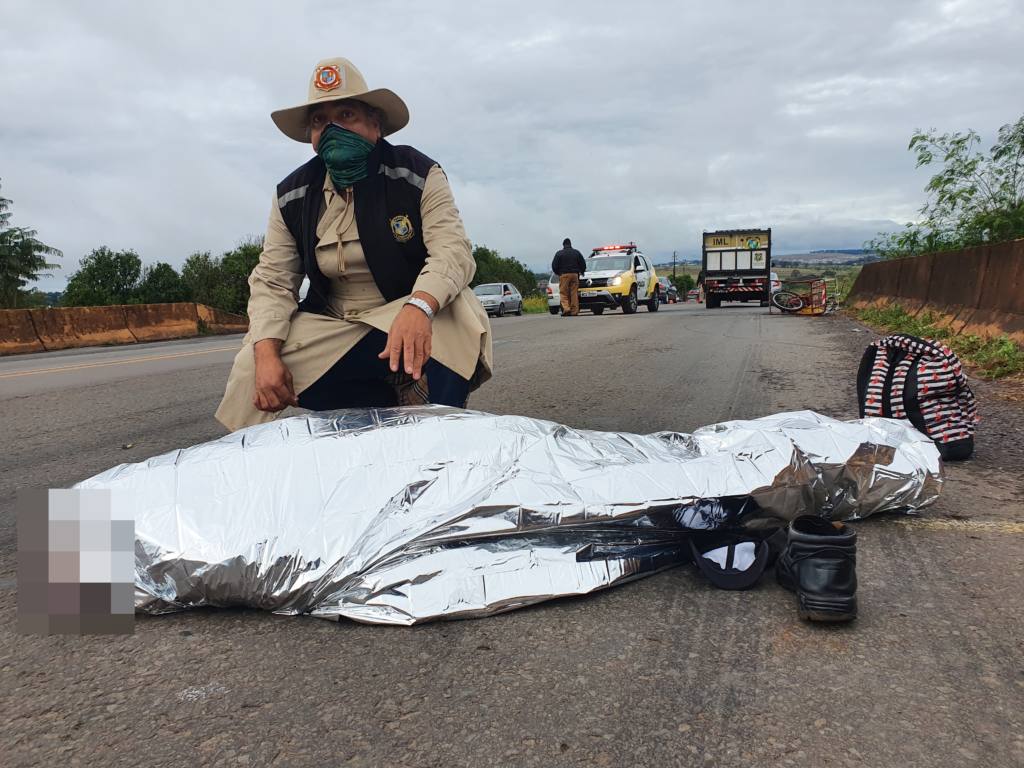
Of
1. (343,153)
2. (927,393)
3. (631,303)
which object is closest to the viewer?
(343,153)

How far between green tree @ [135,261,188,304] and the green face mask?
6679 centimetres

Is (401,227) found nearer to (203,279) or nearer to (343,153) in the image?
(343,153)

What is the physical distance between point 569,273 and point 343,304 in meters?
19.0

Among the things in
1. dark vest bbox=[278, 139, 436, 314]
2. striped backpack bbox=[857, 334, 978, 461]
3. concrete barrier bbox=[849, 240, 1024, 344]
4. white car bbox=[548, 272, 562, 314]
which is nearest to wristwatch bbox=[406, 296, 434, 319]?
dark vest bbox=[278, 139, 436, 314]

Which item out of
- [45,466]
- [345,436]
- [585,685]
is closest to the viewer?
[585,685]

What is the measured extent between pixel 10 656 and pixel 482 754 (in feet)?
4.01

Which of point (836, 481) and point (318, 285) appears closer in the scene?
point (836, 481)

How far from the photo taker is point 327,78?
2689mm

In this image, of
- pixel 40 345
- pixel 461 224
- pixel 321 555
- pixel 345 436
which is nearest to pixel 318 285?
pixel 461 224

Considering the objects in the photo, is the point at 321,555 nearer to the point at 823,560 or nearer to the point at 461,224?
the point at 823,560

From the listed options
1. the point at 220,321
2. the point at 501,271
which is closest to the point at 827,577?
the point at 220,321

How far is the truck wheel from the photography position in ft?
72.6

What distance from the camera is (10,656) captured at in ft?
5.90

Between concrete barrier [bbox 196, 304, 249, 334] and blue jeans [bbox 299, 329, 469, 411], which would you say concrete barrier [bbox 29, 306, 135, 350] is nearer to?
concrete barrier [bbox 196, 304, 249, 334]
